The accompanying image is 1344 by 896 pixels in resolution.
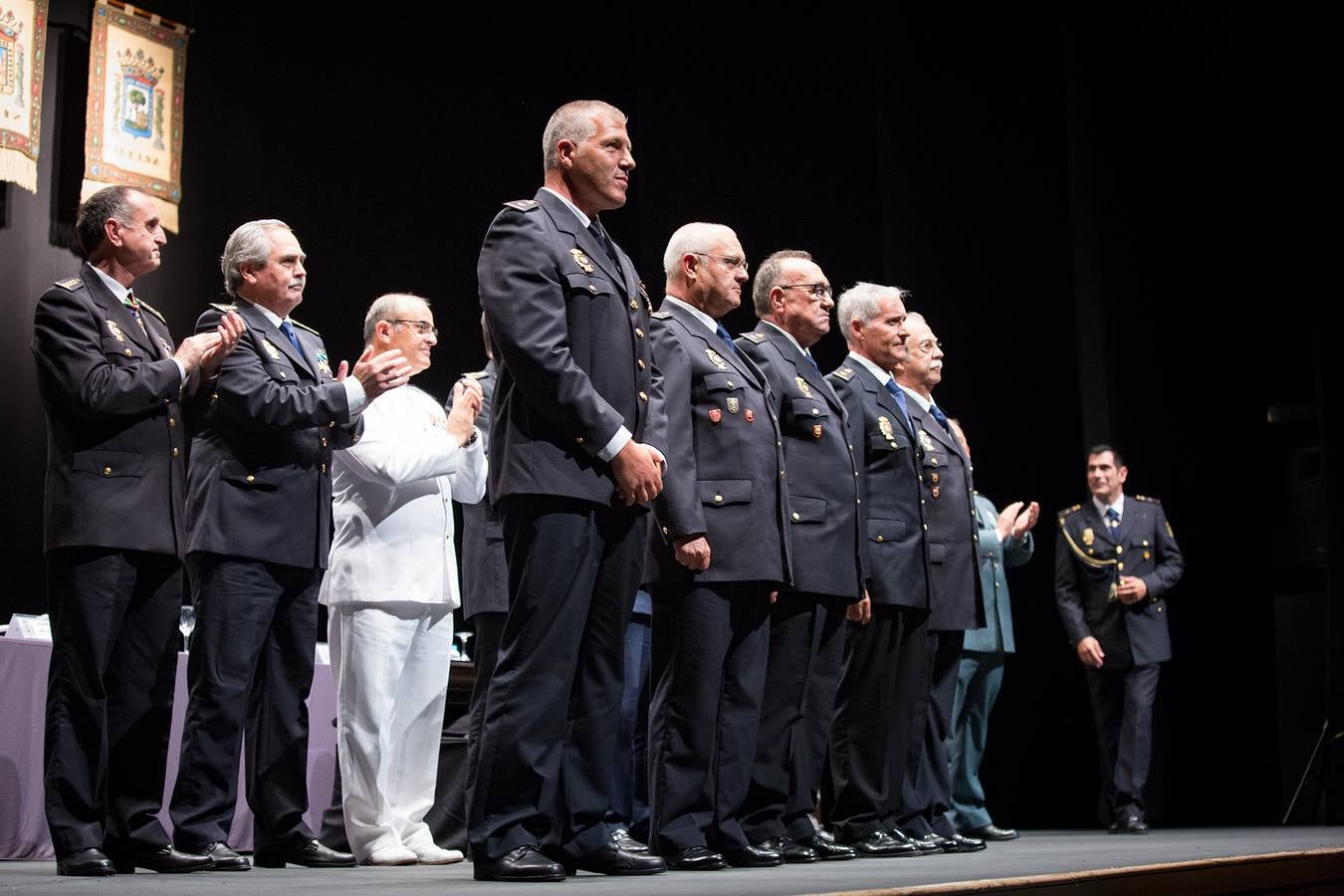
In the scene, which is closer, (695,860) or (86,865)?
(86,865)

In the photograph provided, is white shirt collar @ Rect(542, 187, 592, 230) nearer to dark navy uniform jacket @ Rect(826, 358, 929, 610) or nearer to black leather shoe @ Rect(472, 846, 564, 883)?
black leather shoe @ Rect(472, 846, 564, 883)

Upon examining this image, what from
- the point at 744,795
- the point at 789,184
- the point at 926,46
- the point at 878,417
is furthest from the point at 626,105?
the point at 744,795

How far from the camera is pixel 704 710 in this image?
348 centimetres

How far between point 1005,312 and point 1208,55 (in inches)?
62.6

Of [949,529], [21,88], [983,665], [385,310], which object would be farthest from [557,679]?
[21,88]

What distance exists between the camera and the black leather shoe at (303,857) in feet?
11.8

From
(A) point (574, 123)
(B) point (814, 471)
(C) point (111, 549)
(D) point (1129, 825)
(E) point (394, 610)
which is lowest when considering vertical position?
(D) point (1129, 825)

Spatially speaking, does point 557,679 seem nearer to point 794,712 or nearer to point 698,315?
point 794,712

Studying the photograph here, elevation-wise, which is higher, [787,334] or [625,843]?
[787,334]

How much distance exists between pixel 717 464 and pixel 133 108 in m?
3.62

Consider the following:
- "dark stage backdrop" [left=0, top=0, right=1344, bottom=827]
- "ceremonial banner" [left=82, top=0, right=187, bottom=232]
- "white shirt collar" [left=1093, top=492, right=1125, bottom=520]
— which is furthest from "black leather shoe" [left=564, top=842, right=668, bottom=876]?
"white shirt collar" [left=1093, top=492, right=1125, bottom=520]

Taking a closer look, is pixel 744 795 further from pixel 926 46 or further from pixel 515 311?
pixel 926 46

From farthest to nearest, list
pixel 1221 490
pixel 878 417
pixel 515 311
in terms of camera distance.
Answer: pixel 1221 490 → pixel 878 417 → pixel 515 311

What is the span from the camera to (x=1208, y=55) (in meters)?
7.58
